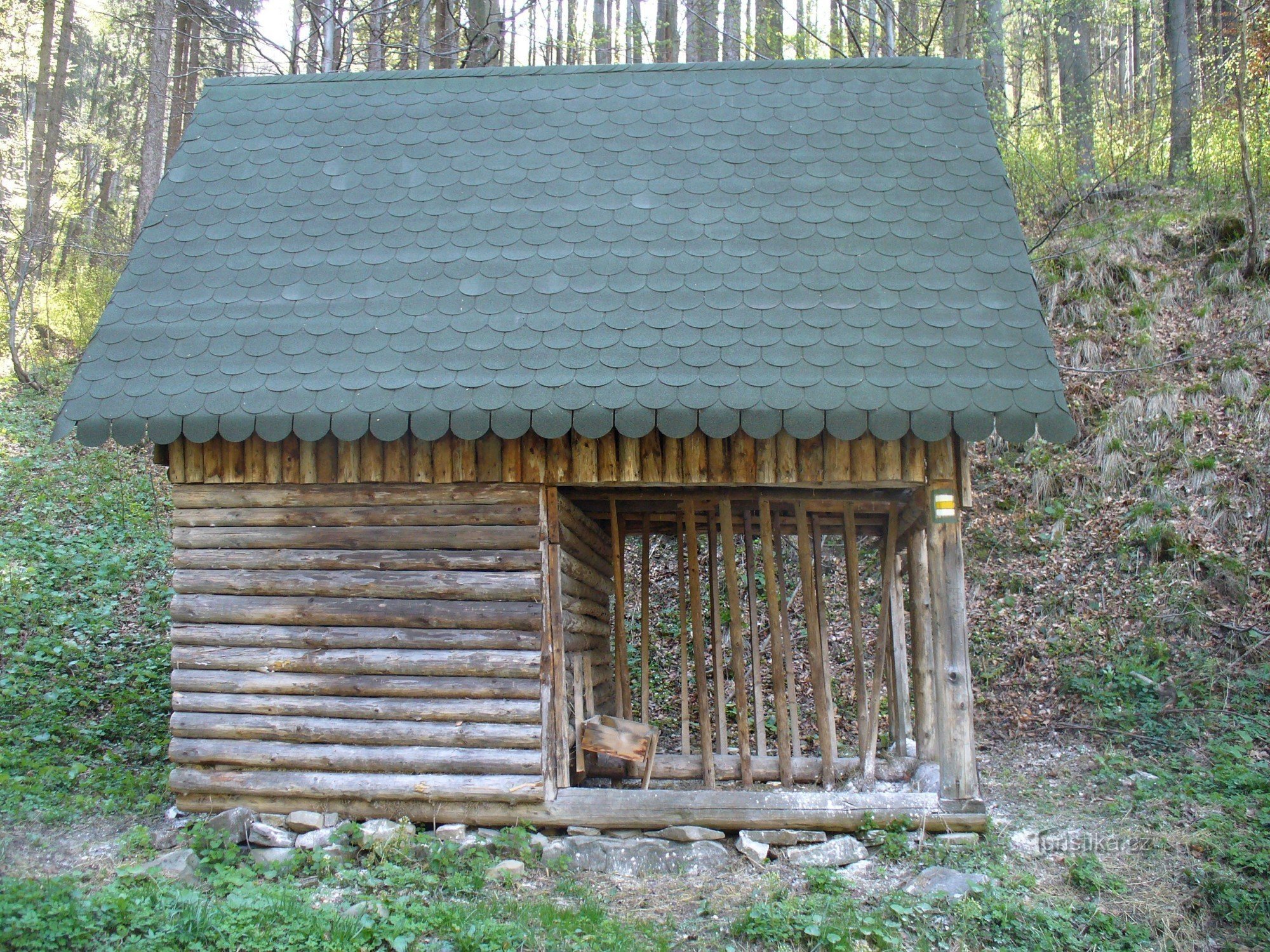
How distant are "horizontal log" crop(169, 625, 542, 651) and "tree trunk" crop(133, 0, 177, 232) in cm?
1136

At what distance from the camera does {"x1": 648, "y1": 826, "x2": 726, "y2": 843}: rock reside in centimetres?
621

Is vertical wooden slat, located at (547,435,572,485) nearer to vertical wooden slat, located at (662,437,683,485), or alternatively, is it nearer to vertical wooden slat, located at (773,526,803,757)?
vertical wooden slat, located at (662,437,683,485)

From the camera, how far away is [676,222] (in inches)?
273

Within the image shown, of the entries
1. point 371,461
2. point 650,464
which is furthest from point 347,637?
point 650,464

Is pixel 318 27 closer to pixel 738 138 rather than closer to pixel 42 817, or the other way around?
pixel 738 138

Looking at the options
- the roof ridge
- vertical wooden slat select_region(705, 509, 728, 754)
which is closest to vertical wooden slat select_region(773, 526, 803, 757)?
vertical wooden slat select_region(705, 509, 728, 754)

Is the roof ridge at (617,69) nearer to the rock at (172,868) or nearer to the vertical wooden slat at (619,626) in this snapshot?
the vertical wooden slat at (619,626)

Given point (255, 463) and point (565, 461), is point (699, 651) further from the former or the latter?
point (255, 463)

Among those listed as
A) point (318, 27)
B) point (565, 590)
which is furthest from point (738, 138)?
point (318, 27)

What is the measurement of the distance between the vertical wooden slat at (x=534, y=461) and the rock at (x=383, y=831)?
241 centimetres

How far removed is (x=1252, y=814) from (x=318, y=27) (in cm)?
1480

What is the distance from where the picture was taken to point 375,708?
20.8 ft

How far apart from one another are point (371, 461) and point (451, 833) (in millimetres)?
2554

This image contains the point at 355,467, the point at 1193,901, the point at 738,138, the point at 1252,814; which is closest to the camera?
the point at 1193,901
